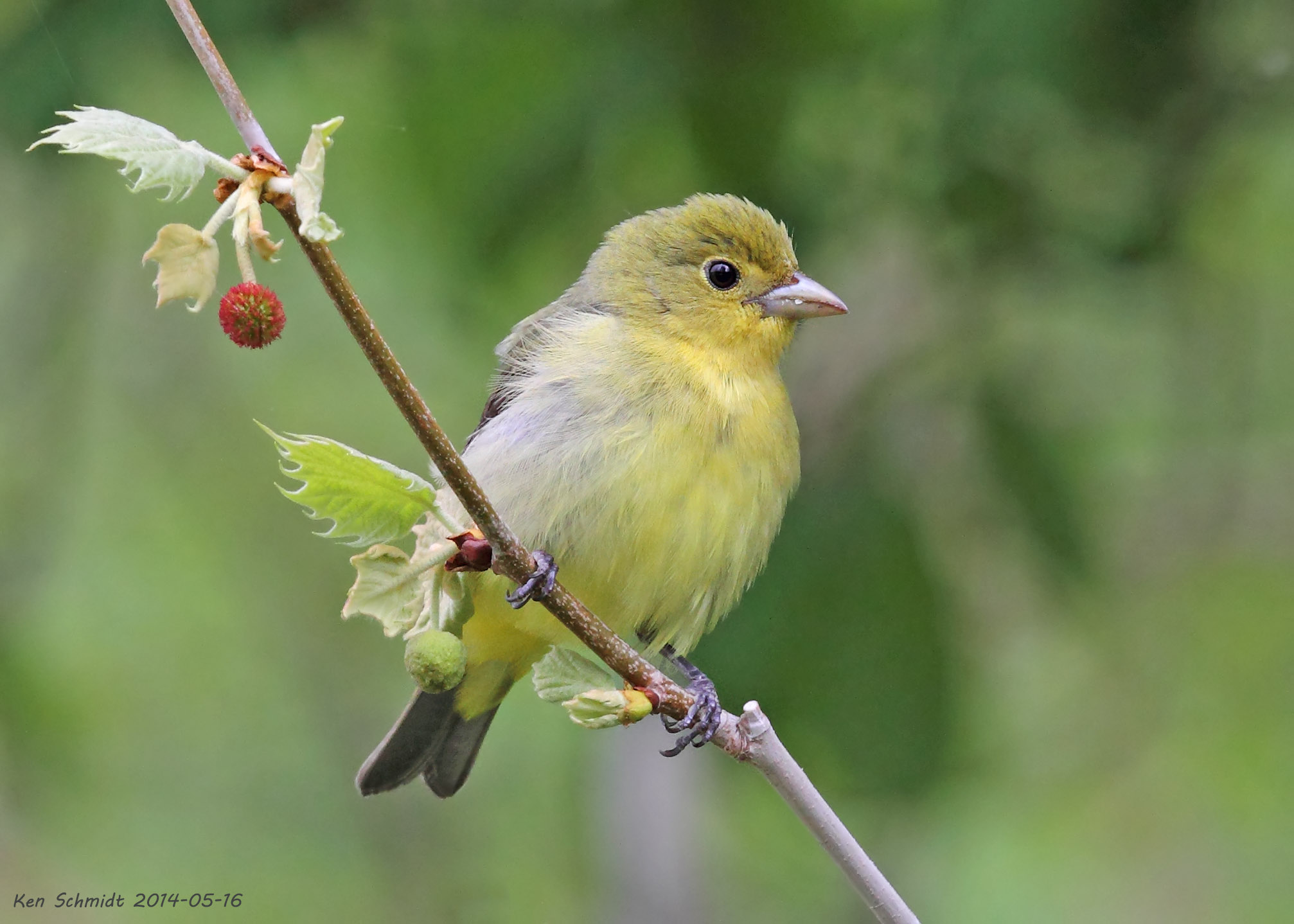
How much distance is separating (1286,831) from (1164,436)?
75.1 inches

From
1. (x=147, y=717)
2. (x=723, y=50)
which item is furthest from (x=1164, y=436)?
(x=147, y=717)

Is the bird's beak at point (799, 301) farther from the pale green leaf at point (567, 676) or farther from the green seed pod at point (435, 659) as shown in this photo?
the green seed pod at point (435, 659)

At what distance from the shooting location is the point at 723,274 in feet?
13.1

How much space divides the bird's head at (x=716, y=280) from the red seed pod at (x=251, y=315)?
224cm

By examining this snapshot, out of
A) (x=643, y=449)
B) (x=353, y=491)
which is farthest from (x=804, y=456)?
(x=353, y=491)

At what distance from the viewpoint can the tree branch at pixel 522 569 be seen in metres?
1.52

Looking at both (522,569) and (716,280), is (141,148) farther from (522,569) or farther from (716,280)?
(716,280)

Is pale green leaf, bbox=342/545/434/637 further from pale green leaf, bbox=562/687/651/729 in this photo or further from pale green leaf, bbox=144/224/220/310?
pale green leaf, bbox=144/224/220/310

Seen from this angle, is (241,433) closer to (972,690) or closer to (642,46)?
(642,46)

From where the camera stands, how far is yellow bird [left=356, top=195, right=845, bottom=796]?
3314 millimetres

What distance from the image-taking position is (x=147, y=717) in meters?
6.13

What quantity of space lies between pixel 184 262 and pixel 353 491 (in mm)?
529

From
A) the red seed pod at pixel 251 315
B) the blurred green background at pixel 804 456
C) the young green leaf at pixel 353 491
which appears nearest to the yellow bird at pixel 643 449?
the blurred green background at pixel 804 456

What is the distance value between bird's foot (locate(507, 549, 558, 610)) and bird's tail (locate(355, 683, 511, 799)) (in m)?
1.02
